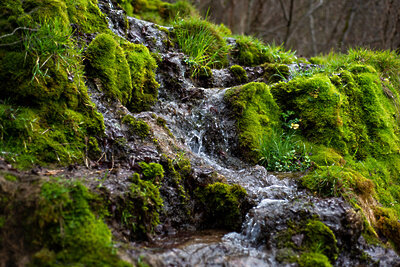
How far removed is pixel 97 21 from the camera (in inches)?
166

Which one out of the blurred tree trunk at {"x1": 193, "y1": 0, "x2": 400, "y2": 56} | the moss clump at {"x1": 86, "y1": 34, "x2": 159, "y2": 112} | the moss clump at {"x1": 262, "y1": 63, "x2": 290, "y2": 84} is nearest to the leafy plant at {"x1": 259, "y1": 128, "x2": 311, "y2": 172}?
the moss clump at {"x1": 262, "y1": 63, "x2": 290, "y2": 84}

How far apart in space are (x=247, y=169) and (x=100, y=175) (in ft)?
6.39

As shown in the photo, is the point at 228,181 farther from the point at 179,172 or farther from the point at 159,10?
the point at 159,10

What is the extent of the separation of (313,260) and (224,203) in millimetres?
958

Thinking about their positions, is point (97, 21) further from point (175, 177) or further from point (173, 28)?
point (175, 177)

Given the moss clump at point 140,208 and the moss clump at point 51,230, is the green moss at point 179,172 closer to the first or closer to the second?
the moss clump at point 140,208

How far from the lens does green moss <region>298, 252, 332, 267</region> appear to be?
7.19 feet

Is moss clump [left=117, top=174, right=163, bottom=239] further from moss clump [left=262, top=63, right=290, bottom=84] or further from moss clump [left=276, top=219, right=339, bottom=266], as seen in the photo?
moss clump [left=262, top=63, right=290, bottom=84]

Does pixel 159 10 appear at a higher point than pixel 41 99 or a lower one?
higher

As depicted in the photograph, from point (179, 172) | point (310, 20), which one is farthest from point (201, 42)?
point (310, 20)

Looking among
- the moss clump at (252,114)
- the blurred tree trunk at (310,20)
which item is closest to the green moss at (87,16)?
the moss clump at (252,114)

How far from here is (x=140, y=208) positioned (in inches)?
94.7

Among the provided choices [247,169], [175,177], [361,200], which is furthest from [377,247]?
[175,177]

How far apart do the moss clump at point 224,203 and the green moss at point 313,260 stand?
701 mm
